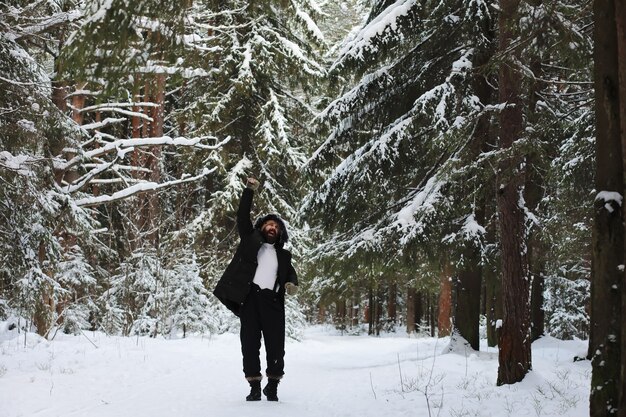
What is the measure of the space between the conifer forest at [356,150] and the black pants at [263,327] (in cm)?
241

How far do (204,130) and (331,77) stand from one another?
697cm

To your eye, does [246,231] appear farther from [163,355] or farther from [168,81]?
[163,355]

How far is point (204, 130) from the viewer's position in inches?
669

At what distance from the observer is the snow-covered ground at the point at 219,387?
5.18 meters

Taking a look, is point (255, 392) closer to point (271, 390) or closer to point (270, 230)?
point (271, 390)

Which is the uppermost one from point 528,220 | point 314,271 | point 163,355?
point 528,220

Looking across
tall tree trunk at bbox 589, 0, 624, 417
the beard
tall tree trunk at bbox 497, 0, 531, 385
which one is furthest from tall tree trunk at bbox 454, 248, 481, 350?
tall tree trunk at bbox 589, 0, 624, 417

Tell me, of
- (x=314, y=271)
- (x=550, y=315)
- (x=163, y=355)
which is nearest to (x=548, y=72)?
(x=314, y=271)

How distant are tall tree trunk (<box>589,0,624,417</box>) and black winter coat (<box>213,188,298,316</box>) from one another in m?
2.91

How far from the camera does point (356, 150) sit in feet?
37.9

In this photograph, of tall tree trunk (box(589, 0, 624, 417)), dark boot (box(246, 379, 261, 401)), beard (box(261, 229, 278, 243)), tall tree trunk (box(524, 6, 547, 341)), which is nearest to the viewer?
tall tree trunk (box(589, 0, 624, 417))

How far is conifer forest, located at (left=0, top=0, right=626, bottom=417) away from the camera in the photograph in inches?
174

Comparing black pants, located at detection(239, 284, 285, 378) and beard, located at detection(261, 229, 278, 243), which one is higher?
beard, located at detection(261, 229, 278, 243)

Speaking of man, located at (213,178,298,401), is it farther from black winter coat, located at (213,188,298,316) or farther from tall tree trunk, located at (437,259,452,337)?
tall tree trunk, located at (437,259,452,337)
